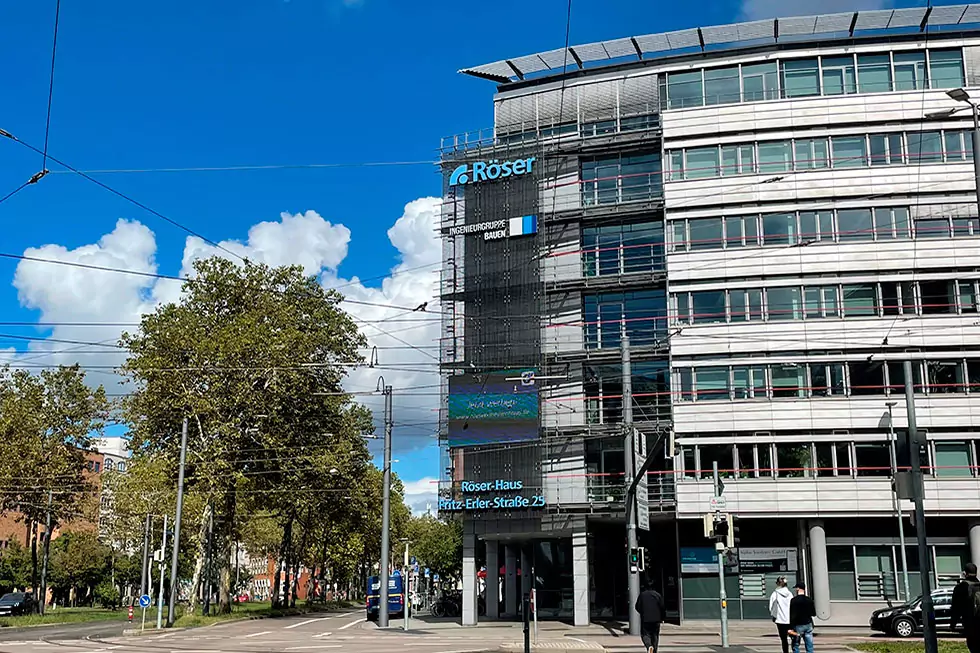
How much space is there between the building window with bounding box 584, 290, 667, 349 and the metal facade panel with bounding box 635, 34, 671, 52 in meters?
10.9

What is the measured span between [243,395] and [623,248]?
60.7 feet

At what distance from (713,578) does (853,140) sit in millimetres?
18951

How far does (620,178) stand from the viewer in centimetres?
4431

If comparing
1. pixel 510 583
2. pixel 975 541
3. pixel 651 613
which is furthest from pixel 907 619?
pixel 510 583

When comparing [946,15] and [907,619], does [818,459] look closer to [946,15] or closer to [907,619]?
[907,619]

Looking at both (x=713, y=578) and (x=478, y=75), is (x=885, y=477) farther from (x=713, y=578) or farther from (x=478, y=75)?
(x=478, y=75)

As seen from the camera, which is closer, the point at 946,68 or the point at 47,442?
the point at 946,68

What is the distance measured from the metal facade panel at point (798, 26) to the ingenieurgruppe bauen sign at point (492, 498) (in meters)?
22.3

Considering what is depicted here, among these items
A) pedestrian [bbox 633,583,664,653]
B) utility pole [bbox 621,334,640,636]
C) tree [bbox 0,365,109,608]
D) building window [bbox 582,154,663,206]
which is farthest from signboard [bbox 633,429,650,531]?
tree [bbox 0,365,109,608]

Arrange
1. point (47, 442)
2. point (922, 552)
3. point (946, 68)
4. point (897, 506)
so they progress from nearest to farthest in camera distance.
Result: point (922, 552)
point (897, 506)
point (946, 68)
point (47, 442)

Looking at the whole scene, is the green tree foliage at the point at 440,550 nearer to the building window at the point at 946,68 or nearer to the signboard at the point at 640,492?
the building window at the point at 946,68

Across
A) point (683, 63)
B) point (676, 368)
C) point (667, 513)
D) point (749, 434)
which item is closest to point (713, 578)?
point (667, 513)

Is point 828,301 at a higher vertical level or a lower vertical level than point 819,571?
higher

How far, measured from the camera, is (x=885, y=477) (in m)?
39.4
